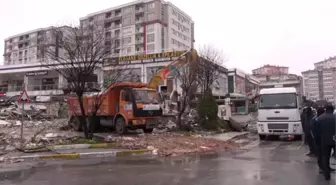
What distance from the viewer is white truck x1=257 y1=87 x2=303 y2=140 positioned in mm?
17750

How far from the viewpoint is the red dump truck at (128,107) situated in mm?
18844

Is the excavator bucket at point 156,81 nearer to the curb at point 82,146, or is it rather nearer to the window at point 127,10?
the curb at point 82,146

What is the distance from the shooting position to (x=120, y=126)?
19375 mm

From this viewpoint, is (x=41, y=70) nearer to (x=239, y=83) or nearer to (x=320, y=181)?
(x=239, y=83)

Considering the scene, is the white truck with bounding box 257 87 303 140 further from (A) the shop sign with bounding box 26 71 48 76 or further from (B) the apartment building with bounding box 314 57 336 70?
(B) the apartment building with bounding box 314 57 336 70

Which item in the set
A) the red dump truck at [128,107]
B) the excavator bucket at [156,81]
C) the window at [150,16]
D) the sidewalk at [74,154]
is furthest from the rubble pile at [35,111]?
the window at [150,16]

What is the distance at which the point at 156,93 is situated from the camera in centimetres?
2014

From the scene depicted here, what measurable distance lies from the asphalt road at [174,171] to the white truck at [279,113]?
5457 millimetres

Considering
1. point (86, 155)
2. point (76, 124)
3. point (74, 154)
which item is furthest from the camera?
point (76, 124)

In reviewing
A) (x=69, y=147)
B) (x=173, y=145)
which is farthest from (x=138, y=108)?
(x=69, y=147)

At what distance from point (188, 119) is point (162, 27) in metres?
66.6

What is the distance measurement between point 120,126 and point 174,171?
34.0ft

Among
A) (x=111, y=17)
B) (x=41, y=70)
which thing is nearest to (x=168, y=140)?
(x=41, y=70)

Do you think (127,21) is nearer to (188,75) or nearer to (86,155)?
(188,75)
